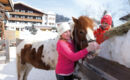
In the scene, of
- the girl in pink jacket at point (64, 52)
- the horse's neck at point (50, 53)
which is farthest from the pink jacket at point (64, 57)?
the horse's neck at point (50, 53)

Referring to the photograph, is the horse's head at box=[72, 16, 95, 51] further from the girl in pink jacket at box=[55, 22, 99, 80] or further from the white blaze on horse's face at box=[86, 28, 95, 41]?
the girl in pink jacket at box=[55, 22, 99, 80]

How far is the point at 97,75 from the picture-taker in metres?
1.52

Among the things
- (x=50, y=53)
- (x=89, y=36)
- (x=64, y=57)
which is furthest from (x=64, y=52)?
(x=50, y=53)

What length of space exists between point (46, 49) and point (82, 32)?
112 cm

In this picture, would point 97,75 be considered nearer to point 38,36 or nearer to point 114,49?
point 114,49

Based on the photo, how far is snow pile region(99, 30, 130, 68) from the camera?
3.17ft

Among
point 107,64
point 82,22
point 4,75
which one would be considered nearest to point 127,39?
point 107,64

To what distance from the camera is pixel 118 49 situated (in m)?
1.08

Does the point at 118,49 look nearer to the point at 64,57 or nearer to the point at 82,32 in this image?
the point at 82,32

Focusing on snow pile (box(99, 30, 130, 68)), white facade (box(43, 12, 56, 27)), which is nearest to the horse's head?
snow pile (box(99, 30, 130, 68))

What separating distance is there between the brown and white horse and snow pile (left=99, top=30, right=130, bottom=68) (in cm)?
32

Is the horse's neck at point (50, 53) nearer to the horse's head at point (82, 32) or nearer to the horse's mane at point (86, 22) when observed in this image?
the horse's head at point (82, 32)

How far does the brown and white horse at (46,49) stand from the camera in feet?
5.50

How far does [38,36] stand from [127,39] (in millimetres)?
2450
